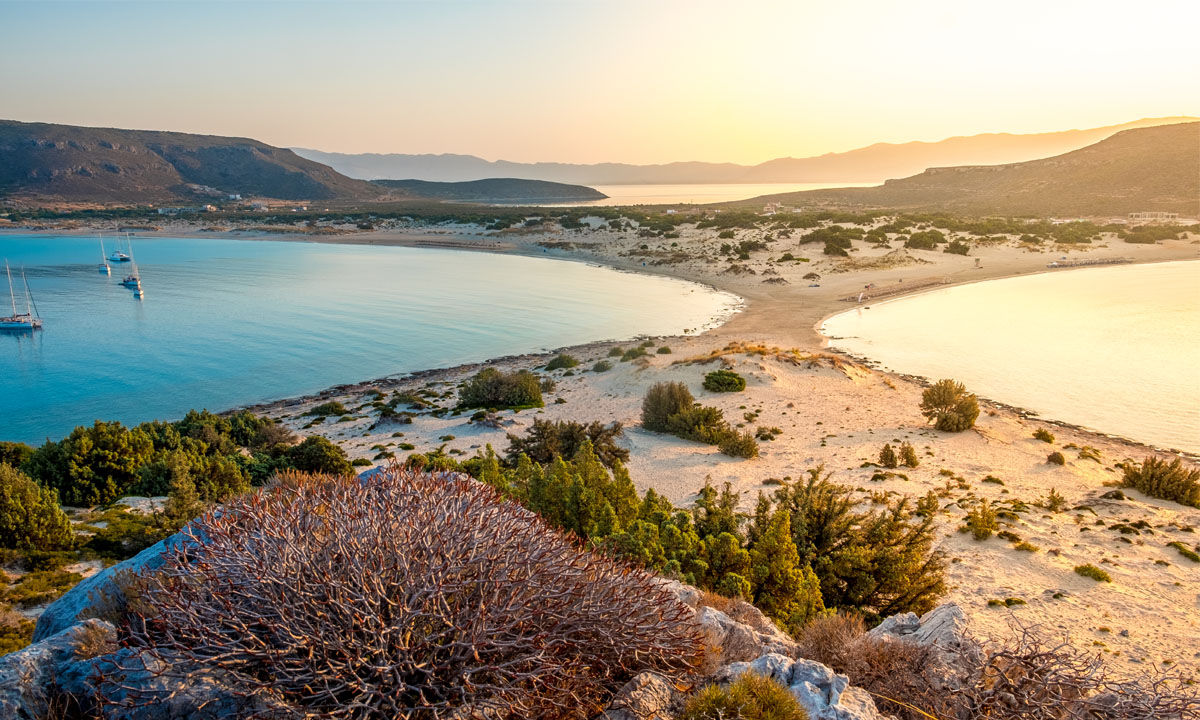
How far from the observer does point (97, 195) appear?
105625mm

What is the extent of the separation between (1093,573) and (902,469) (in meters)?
5.09

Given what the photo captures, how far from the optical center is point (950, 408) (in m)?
16.4

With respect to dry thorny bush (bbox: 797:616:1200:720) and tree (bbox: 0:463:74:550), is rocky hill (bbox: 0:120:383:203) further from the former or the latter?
dry thorny bush (bbox: 797:616:1200:720)

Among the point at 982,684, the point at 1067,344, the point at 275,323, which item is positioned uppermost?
the point at 982,684

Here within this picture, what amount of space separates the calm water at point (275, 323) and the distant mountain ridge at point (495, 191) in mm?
113362

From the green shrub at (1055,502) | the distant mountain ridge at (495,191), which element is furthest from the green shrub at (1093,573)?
the distant mountain ridge at (495,191)

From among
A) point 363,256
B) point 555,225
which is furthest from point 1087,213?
point 363,256

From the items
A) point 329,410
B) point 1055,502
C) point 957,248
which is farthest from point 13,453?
point 957,248

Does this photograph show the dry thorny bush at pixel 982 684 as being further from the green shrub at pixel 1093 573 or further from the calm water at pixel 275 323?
the calm water at pixel 275 323

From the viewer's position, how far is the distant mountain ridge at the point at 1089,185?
72938 millimetres

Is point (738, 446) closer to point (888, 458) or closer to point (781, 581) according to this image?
point (888, 458)

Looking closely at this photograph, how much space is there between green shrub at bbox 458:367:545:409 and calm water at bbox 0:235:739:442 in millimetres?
6431

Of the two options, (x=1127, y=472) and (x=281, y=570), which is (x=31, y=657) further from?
(x=1127, y=472)

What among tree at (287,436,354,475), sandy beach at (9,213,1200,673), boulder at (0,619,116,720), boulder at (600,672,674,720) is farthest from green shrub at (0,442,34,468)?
boulder at (600,672,674,720)
